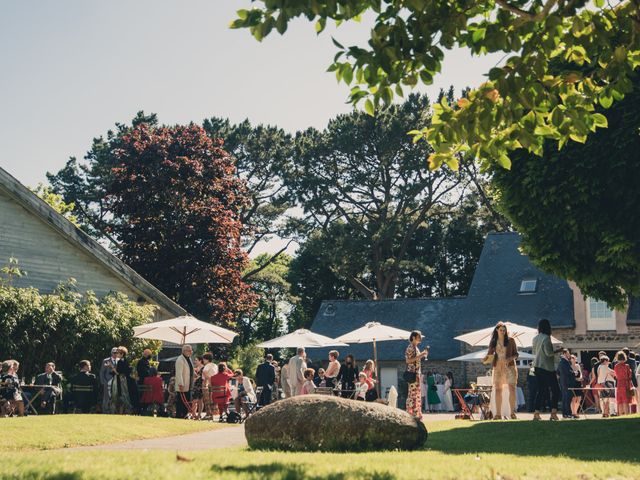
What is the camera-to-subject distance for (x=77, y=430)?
1473 centimetres

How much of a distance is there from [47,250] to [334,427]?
15.7 metres

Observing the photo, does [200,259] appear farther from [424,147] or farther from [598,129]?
[598,129]

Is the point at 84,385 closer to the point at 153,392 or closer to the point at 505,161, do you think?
the point at 153,392

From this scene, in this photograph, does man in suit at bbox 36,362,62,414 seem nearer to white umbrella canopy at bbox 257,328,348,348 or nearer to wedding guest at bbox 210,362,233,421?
wedding guest at bbox 210,362,233,421

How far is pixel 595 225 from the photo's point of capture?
1546 cm

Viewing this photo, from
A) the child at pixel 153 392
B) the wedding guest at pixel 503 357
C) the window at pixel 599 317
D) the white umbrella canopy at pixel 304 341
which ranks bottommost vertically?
the child at pixel 153 392

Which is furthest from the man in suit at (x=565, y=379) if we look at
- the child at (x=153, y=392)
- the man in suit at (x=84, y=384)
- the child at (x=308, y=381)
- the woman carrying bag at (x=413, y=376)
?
the man in suit at (x=84, y=384)

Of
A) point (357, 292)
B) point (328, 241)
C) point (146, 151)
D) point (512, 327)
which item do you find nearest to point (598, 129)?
point (512, 327)

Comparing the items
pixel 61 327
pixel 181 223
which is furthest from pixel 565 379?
pixel 181 223

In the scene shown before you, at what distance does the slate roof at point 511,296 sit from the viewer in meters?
36.1

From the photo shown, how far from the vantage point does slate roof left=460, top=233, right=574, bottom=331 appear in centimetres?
3609

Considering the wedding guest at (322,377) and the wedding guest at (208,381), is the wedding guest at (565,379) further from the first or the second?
the wedding guest at (208,381)

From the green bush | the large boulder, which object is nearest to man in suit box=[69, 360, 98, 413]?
the green bush

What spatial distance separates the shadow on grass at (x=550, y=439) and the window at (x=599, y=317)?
20233 mm
